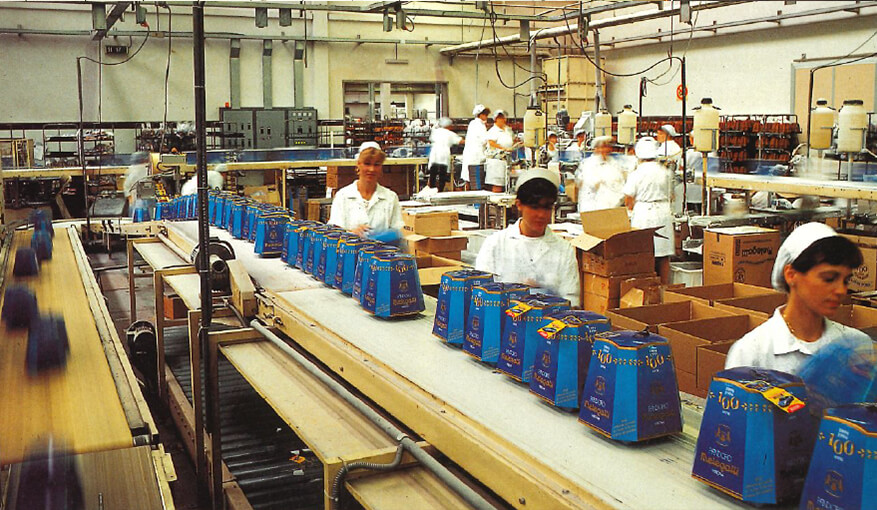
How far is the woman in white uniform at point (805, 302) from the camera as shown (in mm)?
1901

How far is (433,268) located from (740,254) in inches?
116

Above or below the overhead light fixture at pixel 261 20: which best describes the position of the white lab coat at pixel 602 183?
below

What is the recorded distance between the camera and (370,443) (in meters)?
2.16

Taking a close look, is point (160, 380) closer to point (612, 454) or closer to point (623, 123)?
point (612, 454)

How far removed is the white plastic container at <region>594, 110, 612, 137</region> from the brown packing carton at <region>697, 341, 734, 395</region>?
4.85 meters

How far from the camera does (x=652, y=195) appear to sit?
6.84 m

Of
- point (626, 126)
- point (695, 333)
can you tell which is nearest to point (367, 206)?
point (695, 333)

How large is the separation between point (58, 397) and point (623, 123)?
7.14 meters

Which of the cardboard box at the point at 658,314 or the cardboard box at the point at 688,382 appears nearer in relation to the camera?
the cardboard box at the point at 688,382

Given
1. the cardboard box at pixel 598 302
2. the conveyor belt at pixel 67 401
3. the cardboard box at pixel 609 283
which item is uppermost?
the conveyor belt at pixel 67 401

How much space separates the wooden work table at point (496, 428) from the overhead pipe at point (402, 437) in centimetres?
5

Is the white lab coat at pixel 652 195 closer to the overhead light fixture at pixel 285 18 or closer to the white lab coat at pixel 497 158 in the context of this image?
the white lab coat at pixel 497 158

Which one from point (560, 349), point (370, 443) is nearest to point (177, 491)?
point (370, 443)

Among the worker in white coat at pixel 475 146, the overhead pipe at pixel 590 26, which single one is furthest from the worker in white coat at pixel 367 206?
the worker in white coat at pixel 475 146
